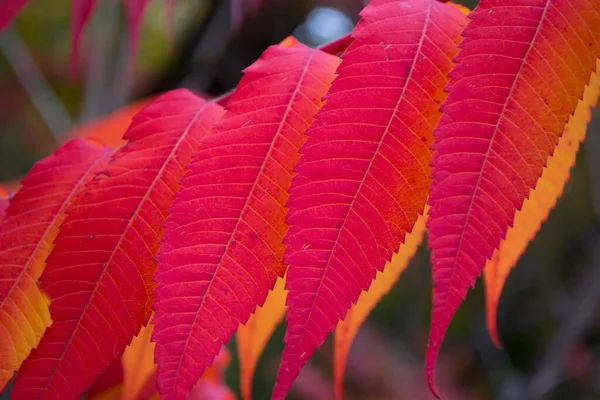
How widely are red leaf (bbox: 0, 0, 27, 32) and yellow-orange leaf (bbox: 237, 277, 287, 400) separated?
0.49 meters

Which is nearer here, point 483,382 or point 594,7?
point 594,7

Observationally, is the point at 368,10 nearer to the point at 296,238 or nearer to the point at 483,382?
the point at 296,238

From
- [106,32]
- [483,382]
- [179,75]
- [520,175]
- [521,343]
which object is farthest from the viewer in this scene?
[521,343]

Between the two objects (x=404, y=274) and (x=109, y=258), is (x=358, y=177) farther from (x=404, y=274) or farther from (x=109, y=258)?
(x=404, y=274)

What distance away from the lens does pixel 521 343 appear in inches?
173

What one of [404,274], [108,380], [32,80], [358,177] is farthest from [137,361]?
[404,274]

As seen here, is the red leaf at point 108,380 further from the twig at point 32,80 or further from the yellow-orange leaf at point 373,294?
the twig at point 32,80

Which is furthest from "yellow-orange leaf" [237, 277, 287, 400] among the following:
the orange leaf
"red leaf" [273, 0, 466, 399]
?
the orange leaf

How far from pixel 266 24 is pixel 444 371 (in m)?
2.86

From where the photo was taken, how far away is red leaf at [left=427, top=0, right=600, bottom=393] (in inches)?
15.5

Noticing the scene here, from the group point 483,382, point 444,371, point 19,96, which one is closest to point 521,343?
point 483,382

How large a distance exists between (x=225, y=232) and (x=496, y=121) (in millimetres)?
244

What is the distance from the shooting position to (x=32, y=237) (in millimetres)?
537

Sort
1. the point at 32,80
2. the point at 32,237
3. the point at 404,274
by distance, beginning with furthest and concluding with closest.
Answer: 1. the point at 404,274
2. the point at 32,80
3. the point at 32,237
